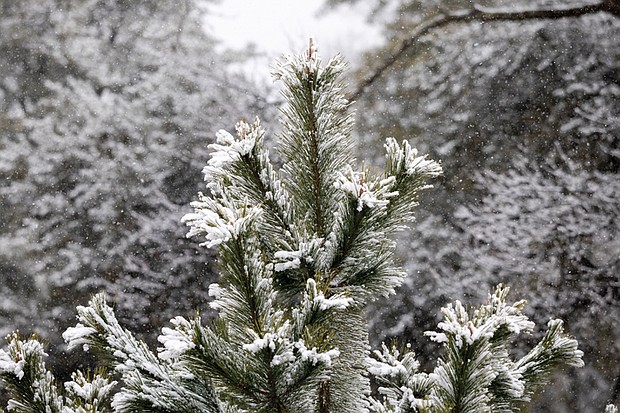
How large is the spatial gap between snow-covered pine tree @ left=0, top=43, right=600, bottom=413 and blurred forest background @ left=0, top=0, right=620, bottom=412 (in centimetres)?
235

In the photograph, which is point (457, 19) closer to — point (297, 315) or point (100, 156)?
point (100, 156)

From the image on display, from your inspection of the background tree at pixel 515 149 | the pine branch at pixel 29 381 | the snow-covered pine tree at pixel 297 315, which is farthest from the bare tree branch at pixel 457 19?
the pine branch at pixel 29 381

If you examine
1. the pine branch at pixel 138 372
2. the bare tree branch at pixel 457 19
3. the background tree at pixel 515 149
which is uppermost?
the bare tree branch at pixel 457 19

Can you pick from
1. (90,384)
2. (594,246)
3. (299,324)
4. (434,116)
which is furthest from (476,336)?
(434,116)

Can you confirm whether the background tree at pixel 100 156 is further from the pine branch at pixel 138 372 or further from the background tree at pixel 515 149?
the pine branch at pixel 138 372

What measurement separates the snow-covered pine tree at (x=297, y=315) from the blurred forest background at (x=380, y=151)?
235 cm

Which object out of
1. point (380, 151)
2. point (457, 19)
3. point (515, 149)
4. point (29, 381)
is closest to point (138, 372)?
point (29, 381)

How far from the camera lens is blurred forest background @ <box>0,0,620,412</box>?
281cm

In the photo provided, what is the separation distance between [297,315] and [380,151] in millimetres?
2706

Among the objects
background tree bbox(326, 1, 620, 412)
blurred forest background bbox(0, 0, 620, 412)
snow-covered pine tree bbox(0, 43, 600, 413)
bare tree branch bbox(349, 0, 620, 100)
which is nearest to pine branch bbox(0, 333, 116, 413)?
snow-covered pine tree bbox(0, 43, 600, 413)

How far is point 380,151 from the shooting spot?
314 cm

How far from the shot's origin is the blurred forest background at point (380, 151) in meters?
2.81

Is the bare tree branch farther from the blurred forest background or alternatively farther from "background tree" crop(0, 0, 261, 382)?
"background tree" crop(0, 0, 261, 382)

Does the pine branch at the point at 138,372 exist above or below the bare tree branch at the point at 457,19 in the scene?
below
